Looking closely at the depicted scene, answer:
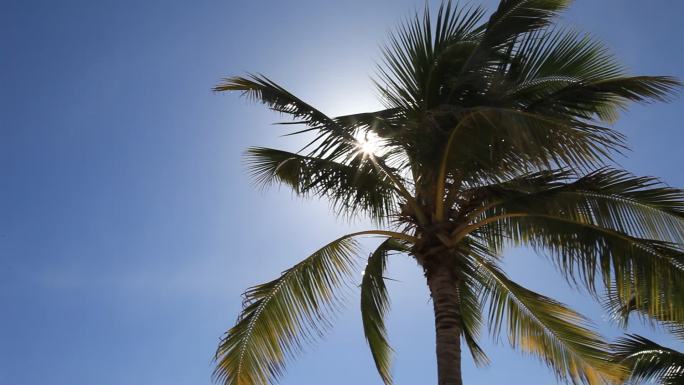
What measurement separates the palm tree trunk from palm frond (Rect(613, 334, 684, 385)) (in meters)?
5.37

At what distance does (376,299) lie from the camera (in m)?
10.5

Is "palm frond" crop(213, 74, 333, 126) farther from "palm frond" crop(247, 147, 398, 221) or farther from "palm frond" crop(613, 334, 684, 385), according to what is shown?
"palm frond" crop(613, 334, 684, 385)

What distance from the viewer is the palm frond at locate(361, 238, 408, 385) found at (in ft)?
34.1

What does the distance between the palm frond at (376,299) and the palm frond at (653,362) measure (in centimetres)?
489

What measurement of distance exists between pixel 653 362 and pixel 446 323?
20.5 feet

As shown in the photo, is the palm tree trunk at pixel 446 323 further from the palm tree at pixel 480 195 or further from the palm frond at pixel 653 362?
the palm frond at pixel 653 362

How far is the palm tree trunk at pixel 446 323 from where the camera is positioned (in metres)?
8.30

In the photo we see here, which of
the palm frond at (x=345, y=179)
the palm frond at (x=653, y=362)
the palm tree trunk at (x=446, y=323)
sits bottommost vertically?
the palm frond at (x=653, y=362)

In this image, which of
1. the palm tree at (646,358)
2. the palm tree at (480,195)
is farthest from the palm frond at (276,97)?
the palm tree at (646,358)

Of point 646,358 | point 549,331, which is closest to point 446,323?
point 549,331

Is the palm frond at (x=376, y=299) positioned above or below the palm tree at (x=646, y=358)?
above

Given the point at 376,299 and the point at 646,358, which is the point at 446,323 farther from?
the point at 646,358

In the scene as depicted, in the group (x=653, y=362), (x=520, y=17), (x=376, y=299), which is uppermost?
(x=520, y=17)

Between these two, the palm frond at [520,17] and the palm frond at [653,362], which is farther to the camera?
the palm frond at [653,362]
